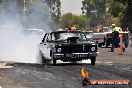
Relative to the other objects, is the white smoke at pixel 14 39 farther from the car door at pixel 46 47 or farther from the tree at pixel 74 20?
the tree at pixel 74 20

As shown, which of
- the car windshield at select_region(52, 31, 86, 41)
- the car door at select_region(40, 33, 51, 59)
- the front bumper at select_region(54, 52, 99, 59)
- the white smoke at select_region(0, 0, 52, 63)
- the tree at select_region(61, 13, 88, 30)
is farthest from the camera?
the tree at select_region(61, 13, 88, 30)

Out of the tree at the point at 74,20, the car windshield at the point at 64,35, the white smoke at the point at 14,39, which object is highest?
the car windshield at the point at 64,35

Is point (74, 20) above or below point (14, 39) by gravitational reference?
below

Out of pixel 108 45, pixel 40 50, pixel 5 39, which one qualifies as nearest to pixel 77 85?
pixel 40 50

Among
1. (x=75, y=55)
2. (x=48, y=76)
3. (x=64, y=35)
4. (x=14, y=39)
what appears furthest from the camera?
(x=14, y=39)

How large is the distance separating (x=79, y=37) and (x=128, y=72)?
4478mm

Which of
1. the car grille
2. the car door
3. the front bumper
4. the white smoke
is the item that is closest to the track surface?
the front bumper

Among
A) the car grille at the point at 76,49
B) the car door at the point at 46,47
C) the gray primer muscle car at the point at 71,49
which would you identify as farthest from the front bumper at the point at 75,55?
the car door at the point at 46,47

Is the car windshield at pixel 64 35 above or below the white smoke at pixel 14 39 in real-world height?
above

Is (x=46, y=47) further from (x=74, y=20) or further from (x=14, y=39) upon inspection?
(x=74, y=20)

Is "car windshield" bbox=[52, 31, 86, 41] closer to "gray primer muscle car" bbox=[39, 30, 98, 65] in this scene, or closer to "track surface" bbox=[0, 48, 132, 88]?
"gray primer muscle car" bbox=[39, 30, 98, 65]

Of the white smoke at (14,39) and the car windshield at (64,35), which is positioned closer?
the car windshield at (64,35)

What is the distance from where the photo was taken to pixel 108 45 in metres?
37.1

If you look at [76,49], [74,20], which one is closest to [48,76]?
[76,49]
